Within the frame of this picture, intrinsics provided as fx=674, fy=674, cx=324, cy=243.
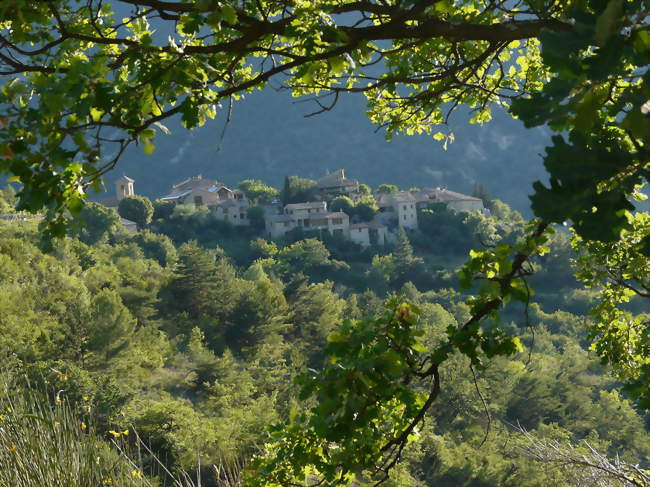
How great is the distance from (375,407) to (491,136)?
81901 mm

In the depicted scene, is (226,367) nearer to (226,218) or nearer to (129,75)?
(129,75)

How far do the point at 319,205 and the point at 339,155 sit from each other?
106ft

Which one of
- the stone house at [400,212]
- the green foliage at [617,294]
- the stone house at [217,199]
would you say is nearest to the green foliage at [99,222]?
the stone house at [217,199]

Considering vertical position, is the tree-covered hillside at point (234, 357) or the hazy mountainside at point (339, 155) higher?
the hazy mountainside at point (339, 155)

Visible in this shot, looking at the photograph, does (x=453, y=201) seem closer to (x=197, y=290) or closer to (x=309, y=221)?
(x=309, y=221)

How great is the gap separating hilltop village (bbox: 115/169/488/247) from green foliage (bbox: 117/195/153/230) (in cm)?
200

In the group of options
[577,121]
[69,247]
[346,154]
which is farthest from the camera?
[346,154]

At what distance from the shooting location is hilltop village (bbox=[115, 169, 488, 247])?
144 ft

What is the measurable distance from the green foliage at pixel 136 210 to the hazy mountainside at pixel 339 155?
92.1ft

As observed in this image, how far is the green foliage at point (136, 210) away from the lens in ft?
132

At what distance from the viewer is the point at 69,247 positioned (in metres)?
23.7

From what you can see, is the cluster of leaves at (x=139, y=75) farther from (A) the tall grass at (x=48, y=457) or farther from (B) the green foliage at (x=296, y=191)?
(B) the green foliage at (x=296, y=191)

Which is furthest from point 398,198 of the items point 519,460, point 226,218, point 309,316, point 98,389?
point 98,389

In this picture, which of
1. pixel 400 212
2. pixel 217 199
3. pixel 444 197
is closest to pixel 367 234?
pixel 400 212
